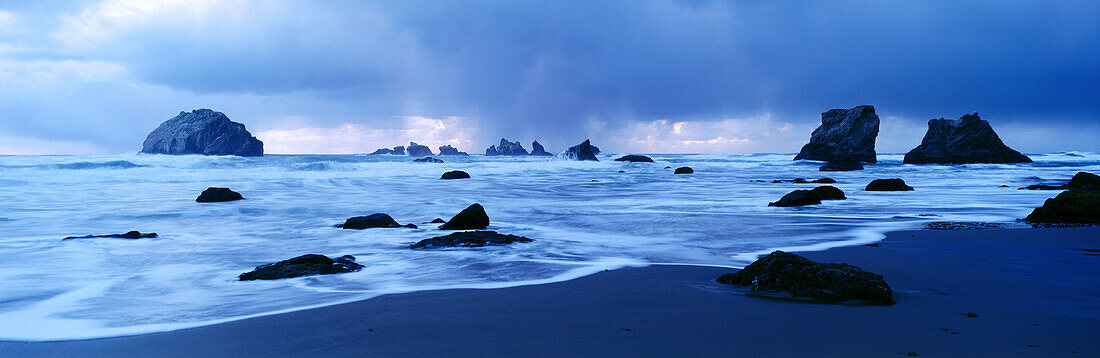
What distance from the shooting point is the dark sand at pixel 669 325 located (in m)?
2.78

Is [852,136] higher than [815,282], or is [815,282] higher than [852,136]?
[852,136]

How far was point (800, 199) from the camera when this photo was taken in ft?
38.2

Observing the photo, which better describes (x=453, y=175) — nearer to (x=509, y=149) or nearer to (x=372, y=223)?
(x=372, y=223)

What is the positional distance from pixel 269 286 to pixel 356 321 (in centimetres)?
167

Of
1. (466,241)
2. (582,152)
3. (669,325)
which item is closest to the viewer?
(669,325)

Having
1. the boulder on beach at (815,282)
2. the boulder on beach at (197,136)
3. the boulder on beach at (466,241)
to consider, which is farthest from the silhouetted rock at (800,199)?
the boulder on beach at (197,136)

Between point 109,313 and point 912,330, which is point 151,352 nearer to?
point 109,313

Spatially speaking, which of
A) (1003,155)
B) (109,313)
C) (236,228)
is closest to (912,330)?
(109,313)

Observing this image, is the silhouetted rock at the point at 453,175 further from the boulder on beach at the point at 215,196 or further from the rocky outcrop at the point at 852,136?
the rocky outcrop at the point at 852,136

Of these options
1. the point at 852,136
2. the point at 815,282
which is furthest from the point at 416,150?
the point at 815,282

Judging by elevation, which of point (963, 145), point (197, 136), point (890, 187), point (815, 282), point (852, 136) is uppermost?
point (197, 136)

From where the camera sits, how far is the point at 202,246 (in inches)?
304

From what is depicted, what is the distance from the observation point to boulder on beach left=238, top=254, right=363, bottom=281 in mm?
5102

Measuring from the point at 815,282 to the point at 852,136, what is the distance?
52312mm
